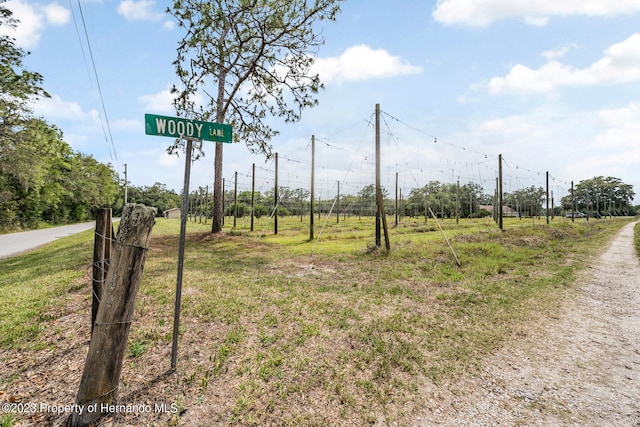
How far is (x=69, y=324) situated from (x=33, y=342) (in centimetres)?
53

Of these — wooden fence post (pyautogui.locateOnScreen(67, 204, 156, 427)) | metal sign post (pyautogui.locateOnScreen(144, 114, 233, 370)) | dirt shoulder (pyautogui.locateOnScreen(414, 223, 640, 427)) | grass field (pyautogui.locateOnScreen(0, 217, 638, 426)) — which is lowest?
dirt shoulder (pyautogui.locateOnScreen(414, 223, 640, 427))

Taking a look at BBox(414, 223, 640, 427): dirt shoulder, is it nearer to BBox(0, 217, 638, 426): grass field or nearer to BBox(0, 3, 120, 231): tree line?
BBox(0, 217, 638, 426): grass field

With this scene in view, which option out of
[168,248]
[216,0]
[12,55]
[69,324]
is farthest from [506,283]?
[12,55]

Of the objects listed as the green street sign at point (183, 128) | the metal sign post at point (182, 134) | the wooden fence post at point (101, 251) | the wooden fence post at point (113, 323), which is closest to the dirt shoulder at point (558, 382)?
the metal sign post at point (182, 134)

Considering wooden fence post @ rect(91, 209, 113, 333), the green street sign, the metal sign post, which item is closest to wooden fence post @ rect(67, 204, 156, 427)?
the metal sign post

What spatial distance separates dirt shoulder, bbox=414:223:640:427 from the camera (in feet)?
8.18

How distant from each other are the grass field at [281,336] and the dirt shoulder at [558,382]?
21 cm

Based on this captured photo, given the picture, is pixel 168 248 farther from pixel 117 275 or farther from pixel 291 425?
Result: pixel 291 425

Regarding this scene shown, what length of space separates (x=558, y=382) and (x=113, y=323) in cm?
449

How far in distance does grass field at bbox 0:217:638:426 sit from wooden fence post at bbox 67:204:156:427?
0.27 metres

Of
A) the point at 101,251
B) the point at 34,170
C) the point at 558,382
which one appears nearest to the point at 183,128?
the point at 101,251

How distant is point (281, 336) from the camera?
3.86m

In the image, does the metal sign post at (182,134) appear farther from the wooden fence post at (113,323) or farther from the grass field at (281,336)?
the grass field at (281,336)

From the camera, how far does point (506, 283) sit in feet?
23.0
